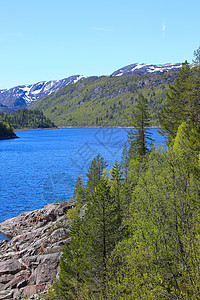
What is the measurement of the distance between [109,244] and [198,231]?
8736mm

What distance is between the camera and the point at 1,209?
55.0 meters

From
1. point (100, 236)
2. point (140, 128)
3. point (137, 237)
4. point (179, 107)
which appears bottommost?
point (100, 236)

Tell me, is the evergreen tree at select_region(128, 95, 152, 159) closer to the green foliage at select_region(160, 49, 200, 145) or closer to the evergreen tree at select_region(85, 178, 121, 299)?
the green foliage at select_region(160, 49, 200, 145)

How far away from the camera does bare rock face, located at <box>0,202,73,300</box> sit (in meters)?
28.1

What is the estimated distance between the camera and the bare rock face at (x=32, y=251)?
2814 centimetres

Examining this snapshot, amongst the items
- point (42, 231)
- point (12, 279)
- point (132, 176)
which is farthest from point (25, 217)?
point (132, 176)

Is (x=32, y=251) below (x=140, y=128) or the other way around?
below

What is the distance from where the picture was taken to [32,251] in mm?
35781

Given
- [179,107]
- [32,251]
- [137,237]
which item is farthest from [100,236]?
[179,107]

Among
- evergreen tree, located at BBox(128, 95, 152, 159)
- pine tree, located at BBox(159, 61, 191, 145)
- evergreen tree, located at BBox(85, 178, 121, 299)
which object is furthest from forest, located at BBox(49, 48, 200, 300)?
evergreen tree, located at BBox(128, 95, 152, 159)

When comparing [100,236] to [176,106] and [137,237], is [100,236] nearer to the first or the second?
[137,237]

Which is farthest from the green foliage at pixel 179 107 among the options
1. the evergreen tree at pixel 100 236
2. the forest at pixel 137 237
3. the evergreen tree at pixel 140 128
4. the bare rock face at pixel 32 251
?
the bare rock face at pixel 32 251

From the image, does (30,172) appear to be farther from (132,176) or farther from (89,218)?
(89,218)

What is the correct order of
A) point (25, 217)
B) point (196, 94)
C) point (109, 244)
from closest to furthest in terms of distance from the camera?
1. point (109, 244)
2. point (196, 94)
3. point (25, 217)
